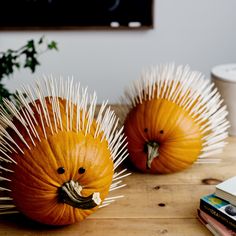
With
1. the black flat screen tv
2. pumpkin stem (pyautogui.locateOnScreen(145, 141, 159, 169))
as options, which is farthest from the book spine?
the black flat screen tv

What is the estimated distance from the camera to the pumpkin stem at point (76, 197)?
2.16 feet

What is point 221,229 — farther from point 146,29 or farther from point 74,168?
point 146,29

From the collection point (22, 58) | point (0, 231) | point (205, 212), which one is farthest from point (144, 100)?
point (22, 58)

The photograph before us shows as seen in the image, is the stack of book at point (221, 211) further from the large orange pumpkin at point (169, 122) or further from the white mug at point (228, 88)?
the white mug at point (228, 88)

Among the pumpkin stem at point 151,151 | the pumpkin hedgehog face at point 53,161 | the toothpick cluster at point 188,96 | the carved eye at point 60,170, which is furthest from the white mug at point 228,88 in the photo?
the carved eye at point 60,170

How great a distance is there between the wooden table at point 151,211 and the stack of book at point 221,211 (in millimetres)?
17

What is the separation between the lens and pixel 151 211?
808 mm

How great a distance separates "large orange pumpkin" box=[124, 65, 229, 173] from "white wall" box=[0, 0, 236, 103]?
3.55 ft

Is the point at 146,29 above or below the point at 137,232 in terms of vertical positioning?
above

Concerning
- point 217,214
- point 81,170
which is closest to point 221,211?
point 217,214

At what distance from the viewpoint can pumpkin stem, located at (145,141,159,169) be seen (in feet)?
2.79

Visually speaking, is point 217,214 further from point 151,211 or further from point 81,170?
point 81,170

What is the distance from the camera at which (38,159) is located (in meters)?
0.71

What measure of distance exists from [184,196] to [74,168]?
259 mm
